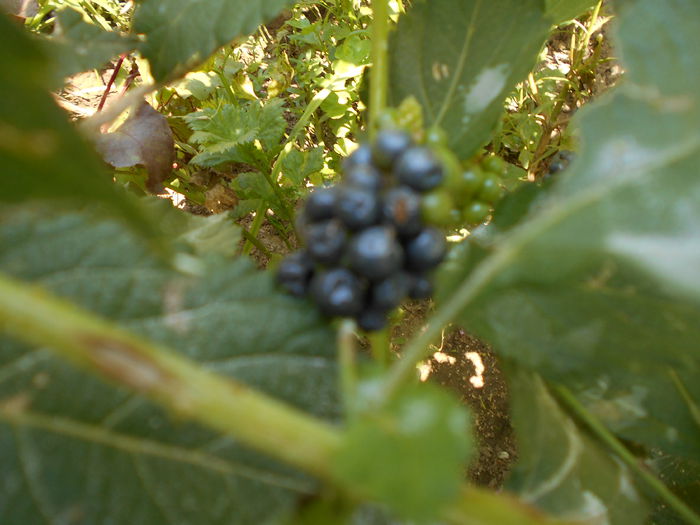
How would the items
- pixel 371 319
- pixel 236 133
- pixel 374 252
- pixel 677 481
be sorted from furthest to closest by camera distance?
pixel 236 133 → pixel 677 481 → pixel 371 319 → pixel 374 252

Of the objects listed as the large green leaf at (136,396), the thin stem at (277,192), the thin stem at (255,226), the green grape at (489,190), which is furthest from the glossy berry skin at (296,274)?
the thin stem at (277,192)

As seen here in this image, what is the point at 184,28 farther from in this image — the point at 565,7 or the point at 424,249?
the point at 565,7

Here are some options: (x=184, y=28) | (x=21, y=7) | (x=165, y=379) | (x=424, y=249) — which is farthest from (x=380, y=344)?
(x=21, y=7)

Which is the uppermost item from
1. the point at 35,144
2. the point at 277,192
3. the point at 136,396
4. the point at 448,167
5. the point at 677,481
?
the point at 35,144

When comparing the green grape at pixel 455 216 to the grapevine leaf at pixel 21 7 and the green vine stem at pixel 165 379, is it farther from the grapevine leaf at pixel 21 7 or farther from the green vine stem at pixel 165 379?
the grapevine leaf at pixel 21 7

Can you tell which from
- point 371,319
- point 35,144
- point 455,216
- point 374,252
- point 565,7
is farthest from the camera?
point 565,7

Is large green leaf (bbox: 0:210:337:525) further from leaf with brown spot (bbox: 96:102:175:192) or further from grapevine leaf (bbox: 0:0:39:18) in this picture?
grapevine leaf (bbox: 0:0:39:18)
